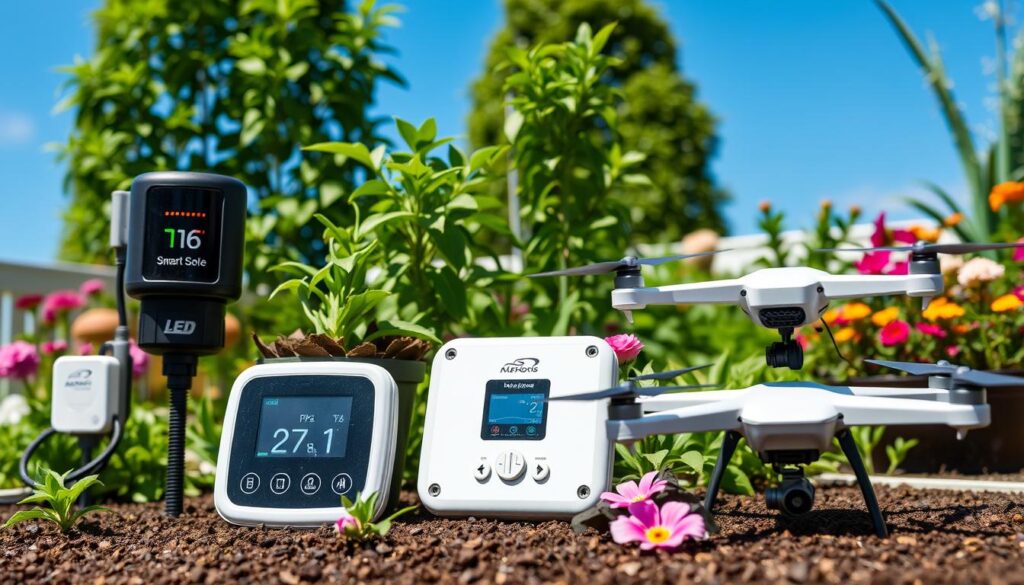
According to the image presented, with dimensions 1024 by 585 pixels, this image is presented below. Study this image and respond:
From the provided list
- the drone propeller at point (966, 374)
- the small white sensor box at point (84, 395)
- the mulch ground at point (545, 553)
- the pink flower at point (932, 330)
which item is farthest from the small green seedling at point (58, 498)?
the pink flower at point (932, 330)

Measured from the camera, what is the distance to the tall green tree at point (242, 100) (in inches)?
115

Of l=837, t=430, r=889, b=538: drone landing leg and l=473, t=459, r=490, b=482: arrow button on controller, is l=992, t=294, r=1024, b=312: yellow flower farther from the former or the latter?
l=473, t=459, r=490, b=482: arrow button on controller

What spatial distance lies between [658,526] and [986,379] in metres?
0.52

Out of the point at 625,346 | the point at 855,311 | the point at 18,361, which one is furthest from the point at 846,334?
the point at 18,361

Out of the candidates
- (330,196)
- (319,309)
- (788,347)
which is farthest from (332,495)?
(330,196)

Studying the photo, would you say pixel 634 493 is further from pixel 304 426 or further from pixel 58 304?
pixel 58 304

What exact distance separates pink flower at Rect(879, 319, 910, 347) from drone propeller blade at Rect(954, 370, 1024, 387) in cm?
119

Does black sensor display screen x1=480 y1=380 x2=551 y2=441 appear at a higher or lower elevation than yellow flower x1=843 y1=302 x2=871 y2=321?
lower

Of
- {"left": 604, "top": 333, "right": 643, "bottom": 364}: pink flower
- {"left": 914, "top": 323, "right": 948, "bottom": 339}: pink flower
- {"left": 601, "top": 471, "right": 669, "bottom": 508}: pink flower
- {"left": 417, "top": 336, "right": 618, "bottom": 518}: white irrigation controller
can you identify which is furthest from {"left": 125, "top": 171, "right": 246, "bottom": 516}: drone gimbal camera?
Result: {"left": 914, "top": 323, "right": 948, "bottom": 339}: pink flower

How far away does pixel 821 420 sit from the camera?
1.29 m

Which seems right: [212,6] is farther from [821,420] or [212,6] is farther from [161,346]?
[821,420]

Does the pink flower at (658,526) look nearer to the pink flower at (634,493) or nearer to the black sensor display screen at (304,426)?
the pink flower at (634,493)

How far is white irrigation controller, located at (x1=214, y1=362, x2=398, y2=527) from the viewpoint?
1.63 meters

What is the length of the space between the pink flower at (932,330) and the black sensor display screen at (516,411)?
1320mm
